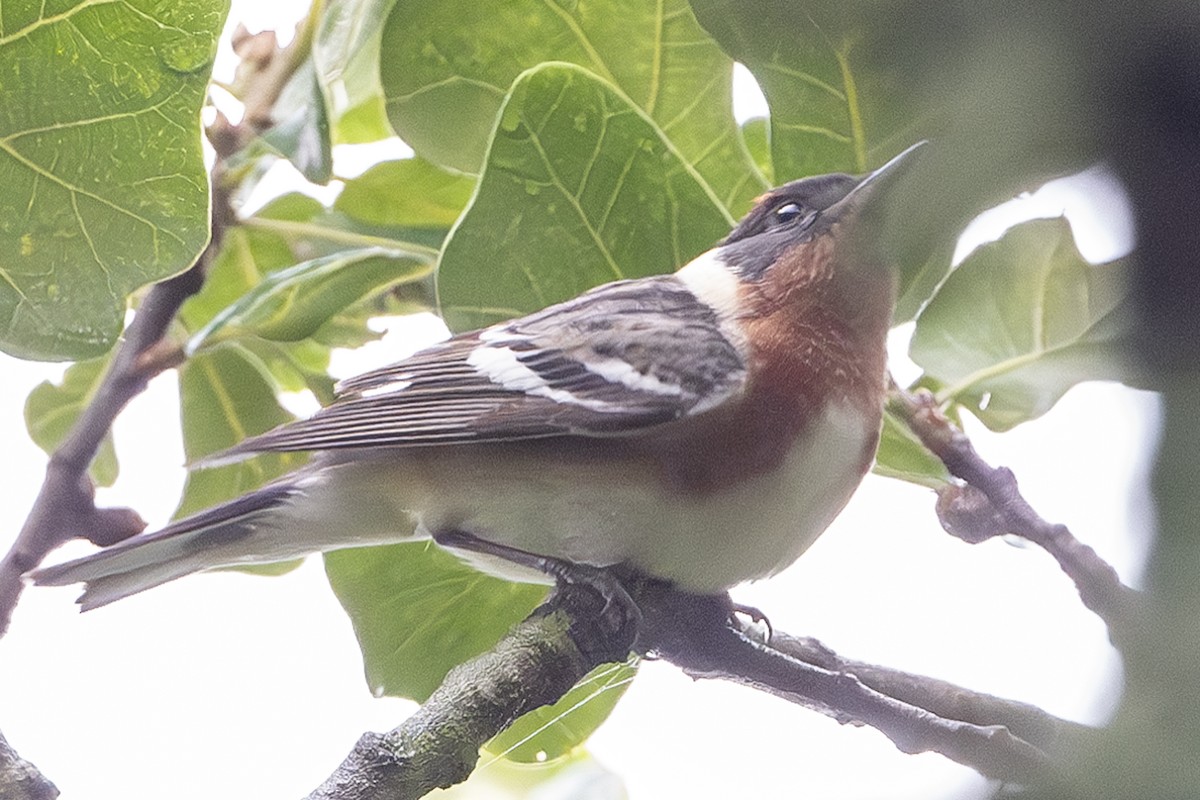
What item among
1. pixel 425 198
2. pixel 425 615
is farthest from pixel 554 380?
pixel 425 198

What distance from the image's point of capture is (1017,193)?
0.52 ft

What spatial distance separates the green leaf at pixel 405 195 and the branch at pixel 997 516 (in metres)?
0.46

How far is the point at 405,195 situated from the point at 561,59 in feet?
0.75

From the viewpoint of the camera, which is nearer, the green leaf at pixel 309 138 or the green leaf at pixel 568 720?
the green leaf at pixel 568 720

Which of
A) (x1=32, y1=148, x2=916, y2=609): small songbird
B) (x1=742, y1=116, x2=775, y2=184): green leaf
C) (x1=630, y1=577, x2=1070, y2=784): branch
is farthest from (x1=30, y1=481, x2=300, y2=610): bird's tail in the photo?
(x1=742, y1=116, x2=775, y2=184): green leaf

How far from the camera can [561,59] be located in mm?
855

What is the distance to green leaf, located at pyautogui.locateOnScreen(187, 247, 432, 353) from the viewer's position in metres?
0.87

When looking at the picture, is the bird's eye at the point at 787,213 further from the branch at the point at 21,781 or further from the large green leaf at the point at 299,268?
the branch at the point at 21,781

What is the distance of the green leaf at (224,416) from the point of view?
3.57 feet

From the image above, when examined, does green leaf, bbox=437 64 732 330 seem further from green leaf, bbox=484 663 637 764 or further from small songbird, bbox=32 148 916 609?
green leaf, bbox=484 663 637 764

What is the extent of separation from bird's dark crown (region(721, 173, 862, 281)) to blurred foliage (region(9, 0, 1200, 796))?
0.05 feet

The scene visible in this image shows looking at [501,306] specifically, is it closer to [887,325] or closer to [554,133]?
[554,133]

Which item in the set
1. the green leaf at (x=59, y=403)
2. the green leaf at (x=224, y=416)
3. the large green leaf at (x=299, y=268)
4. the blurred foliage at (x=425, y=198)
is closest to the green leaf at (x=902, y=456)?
the blurred foliage at (x=425, y=198)

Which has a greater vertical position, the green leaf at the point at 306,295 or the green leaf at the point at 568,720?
the green leaf at the point at 306,295
